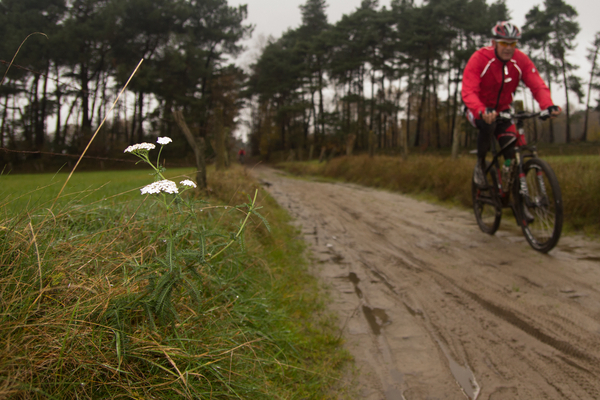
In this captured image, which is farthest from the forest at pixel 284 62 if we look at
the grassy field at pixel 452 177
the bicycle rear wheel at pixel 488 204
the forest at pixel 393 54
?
the bicycle rear wheel at pixel 488 204

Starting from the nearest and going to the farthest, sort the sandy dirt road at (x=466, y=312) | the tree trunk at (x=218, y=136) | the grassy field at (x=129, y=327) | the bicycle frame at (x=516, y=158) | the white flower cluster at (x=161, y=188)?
the grassy field at (x=129, y=327)
the white flower cluster at (x=161, y=188)
the sandy dirt road at (x=466, y=312)
the bicycle frame at (x=516, y=158)
the tree trunk at (x=218, y=136)

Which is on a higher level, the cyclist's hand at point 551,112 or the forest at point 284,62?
the forest at point 284,62

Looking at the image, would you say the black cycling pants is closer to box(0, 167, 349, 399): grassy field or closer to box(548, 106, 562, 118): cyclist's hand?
box(548, 106, 562, 118): cyclist's hand

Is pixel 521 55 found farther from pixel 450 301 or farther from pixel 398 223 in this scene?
pixel 450 301

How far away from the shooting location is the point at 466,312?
8.64 ft

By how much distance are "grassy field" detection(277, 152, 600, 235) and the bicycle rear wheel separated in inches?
36.1

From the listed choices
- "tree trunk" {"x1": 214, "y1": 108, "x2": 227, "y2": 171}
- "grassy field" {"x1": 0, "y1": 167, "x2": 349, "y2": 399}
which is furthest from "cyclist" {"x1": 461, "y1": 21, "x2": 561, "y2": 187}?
"tree trunk" {"x1": 214, "y1": 108, "x2": 227, "y2": 171}

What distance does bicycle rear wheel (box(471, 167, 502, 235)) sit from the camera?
4.41 metres

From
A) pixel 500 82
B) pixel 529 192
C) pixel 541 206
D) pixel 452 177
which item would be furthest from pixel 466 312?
pixel 452 177

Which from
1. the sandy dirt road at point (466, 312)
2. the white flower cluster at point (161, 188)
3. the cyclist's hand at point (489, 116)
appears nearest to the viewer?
the white flower cluster at point (161, 188)

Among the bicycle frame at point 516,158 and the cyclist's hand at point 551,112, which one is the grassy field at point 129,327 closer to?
the bicycle frame at point 516,158

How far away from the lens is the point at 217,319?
1.73 metres

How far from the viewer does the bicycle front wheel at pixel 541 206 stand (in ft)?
11.4

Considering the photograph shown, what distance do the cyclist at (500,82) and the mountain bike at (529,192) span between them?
0.12 meters
